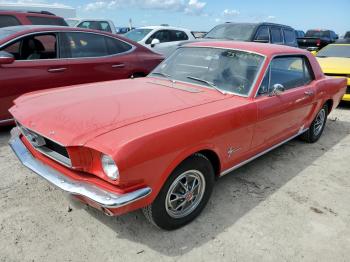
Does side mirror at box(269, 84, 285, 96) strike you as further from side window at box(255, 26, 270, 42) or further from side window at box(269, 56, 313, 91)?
side window at box(255, 26, 270, 42)

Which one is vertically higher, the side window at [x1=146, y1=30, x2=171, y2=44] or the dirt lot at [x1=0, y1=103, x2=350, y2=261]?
the side window at [x1=146, y1=30, x2=171, y2=44]

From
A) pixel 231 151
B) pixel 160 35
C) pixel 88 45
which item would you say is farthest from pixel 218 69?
pixel 160 35

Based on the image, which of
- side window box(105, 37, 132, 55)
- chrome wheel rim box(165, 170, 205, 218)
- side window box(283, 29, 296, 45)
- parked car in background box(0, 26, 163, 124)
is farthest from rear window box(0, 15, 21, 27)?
side window box(283, 29, 296, 45)

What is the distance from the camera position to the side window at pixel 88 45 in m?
5.25

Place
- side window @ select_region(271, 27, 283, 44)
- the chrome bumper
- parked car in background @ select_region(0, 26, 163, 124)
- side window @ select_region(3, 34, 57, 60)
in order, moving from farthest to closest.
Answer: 1. side window @ select_region(271, 27, 283, 44)
2. side window @ select_region(3, 34, 57, 60)
3. parked car in background @ select_region(0, 26, 163, 124)
4. the chrome bumper

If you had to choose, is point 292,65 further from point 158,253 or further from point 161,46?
point 161,46

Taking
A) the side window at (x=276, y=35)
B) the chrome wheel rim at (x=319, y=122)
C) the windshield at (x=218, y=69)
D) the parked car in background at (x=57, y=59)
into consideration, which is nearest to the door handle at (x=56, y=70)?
the parked car in background at (x=57, y=59)

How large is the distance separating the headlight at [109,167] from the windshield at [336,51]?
25.9 feet

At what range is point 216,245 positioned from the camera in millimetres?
2684

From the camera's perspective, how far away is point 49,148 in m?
2.72

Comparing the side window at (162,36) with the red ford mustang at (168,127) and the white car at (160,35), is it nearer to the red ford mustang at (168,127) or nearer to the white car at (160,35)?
the white car at (160,35)

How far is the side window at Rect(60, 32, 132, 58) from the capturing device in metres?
5.25

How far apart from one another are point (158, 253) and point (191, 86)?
1.76m

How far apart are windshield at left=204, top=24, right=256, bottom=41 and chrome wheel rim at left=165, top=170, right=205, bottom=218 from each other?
700 centimetres
